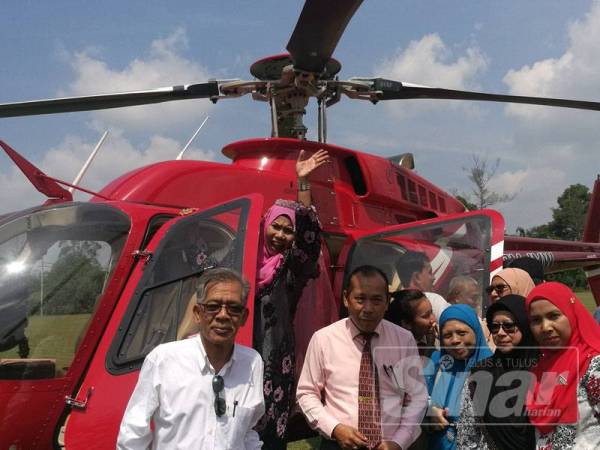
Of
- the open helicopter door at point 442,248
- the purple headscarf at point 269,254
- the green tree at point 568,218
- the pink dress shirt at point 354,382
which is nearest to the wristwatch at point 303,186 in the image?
the purple headscarf at point 269,254

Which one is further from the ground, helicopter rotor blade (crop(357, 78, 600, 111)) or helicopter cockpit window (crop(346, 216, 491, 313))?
helicopter rotor blade (crop(357, 78, 600, 111))

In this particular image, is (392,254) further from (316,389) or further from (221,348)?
(221,348)

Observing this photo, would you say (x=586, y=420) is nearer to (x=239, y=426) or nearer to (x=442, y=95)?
(x=239, y=426)

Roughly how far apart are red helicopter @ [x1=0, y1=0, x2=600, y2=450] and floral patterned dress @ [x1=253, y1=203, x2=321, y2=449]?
0.68 ft

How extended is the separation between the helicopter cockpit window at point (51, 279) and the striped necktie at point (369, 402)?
159 centimetres

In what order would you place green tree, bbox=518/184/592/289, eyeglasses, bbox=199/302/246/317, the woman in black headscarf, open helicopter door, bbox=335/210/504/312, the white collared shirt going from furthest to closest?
green tree, bbox=518/184/592/289, open helicopter door, bbox=335/210/504/312, the woman in black headscarf, eyeglasses, bbox=199/302/246/317, the white collared shirt

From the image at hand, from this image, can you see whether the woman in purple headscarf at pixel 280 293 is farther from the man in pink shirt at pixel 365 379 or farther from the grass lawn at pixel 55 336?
the grass lawn at pixel 55 336

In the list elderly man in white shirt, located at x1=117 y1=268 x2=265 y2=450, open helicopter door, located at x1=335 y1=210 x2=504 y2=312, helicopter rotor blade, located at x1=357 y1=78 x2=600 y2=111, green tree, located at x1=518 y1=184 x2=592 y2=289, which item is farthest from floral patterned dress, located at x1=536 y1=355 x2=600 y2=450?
green tree, located at x1=518 y1=184 x2=592 y2=289

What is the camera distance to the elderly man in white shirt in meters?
2.11

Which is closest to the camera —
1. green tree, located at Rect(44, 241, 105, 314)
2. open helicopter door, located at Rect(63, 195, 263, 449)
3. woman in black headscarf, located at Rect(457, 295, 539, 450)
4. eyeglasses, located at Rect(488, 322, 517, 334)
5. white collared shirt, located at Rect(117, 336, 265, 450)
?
white collared shirt, located at Rect(117, 336, 265, 450)

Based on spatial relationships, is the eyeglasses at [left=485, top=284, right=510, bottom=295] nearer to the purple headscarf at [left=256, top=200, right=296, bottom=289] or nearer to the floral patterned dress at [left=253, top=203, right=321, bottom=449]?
the floral patterned dress at [left=253, top=203, right=321, bottom=449]

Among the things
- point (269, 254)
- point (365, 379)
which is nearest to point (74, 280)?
point (269, 254)

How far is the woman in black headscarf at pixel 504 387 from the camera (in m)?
2.67

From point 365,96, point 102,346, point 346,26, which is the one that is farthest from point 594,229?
point 102,346
